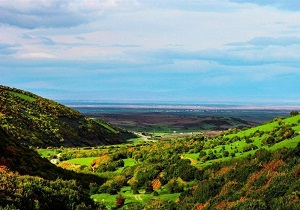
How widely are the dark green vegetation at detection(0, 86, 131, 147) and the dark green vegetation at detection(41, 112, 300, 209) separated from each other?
4334 cm

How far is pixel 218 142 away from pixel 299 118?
975 cm

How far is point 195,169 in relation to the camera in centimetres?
3756

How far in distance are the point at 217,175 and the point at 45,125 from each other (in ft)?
262

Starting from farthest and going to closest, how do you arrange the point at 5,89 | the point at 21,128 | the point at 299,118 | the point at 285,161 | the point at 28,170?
the point at 5,89 < the point at 21,128 < the point at 299,118 < the point at 28,170 < the point at 285,161

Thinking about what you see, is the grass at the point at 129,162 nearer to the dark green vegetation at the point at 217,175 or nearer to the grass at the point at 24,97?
the dark green vegetation at the point at 217,175

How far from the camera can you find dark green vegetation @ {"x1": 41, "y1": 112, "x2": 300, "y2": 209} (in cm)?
2548

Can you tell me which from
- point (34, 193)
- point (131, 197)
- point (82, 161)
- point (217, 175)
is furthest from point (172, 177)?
point (82, 161)

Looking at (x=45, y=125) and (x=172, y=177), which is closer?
(x=172, y=177)

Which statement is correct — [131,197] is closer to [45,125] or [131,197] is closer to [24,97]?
[45,125]

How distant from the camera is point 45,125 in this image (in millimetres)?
105812

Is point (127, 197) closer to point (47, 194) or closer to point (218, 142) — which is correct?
point (47, 194)

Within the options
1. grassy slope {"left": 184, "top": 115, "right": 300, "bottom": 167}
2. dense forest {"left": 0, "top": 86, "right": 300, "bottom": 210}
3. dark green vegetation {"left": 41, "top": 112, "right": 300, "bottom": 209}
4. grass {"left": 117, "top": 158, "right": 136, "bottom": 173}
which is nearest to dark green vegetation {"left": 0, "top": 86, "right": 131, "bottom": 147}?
dense forest {"left": 0, "top": 86, "right": 300, "bottom": 210}

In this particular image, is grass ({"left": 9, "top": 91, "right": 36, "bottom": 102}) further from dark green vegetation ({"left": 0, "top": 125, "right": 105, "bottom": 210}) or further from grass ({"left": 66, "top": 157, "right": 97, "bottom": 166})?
dark green vegetation ({"left": 0, "top": 125, "right": 105, "bottom": 210})

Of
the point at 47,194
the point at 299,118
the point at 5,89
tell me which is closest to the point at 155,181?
the point at 47,194
